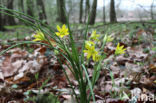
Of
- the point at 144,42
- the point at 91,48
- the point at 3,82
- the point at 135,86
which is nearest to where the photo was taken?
the point at 91,48

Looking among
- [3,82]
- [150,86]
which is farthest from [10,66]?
[150,86]

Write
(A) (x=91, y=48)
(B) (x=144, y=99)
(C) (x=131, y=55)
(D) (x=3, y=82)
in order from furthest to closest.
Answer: (C) (x=131, y=55), (D) (x=3, y=82), (B) (x=144, y=99), (A) (x=91, y=48)

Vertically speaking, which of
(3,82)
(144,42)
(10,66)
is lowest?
(3,82)

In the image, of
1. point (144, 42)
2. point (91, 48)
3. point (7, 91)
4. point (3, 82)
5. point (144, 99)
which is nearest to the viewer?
point (91, 48)

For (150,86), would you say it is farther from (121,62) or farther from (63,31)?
(63,31)

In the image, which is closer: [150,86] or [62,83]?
[150,86]

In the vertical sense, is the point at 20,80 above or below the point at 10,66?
below

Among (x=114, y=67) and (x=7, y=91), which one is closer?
(x=7, y=91)

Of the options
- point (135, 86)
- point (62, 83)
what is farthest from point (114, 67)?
point (62, 83)

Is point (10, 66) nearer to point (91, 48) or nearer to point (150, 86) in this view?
point (91, 48)
